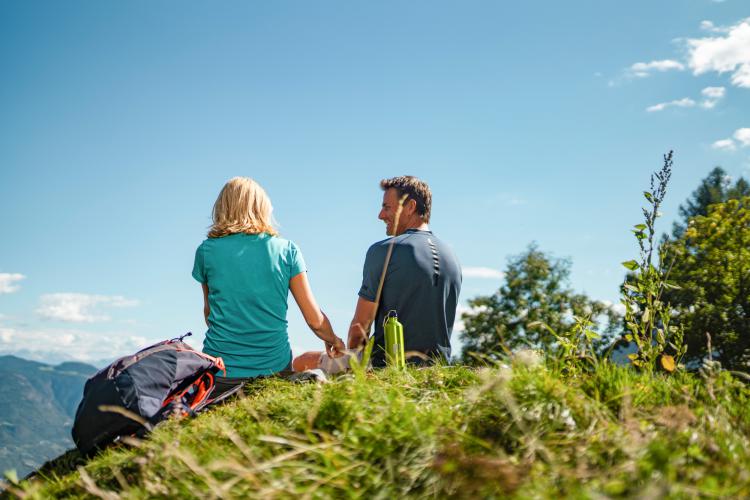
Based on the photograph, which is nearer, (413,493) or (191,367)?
(413,493)

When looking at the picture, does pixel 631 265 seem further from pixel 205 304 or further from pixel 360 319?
pixel 205 304

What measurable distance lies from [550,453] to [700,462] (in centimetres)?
57

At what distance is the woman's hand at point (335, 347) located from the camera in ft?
19.3

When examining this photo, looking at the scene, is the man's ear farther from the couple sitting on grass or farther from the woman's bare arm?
the woman's bare arm

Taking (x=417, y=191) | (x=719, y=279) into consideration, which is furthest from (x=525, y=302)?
(x=417, y=191)

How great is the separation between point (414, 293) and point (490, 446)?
352 centimetres

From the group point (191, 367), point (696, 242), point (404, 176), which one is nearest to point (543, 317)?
point (696, 242)

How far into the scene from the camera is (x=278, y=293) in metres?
5.79

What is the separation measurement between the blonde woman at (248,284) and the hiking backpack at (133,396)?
108 cm

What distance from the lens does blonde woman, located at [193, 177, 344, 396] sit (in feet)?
18.5

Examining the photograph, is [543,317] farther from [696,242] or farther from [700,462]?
[700,462]

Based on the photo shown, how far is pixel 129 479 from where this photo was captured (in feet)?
10.4

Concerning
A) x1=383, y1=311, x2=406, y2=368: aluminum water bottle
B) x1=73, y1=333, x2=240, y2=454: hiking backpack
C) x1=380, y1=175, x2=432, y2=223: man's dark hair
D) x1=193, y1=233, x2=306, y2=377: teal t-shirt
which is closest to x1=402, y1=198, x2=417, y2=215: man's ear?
x1=380, y1=175, x2=432, y2=223: man's dark hair

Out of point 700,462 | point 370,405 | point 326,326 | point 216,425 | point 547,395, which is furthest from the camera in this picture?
point 326,326
